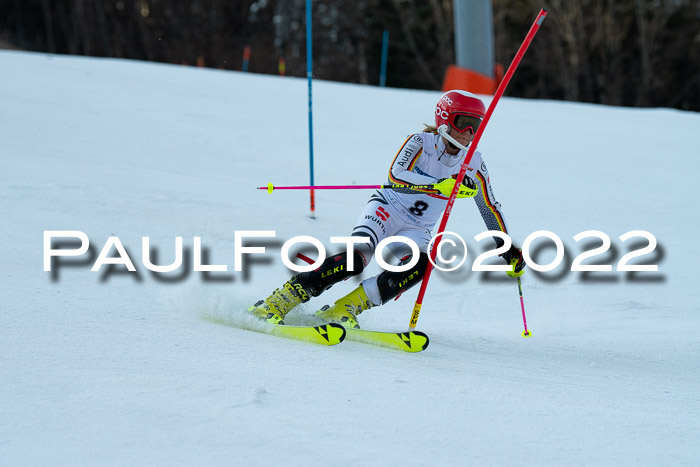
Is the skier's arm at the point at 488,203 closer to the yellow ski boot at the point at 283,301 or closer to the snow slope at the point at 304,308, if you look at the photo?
the snow slope at the point at 304,308

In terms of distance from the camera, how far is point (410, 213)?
421 centimetres

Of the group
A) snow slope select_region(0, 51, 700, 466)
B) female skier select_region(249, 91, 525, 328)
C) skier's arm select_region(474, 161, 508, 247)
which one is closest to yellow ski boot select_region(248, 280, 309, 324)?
female skier select_region(249, 91, 525, 328)

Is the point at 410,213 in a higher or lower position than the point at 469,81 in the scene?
lower

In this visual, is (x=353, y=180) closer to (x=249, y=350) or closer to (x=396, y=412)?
(x=249, y=350)

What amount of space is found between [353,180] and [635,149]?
3962mm

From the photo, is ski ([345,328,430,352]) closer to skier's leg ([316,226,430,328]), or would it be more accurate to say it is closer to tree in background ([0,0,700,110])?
skier's leg ([316,226,430,328])

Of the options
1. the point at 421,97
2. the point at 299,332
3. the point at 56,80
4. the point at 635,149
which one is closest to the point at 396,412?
the point at 299,332

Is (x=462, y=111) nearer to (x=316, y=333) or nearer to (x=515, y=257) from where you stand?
(x=515, y=257)

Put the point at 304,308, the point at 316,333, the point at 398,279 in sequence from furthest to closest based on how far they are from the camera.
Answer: the point at 304,308 < the point at 398,279 < the point at 316,333

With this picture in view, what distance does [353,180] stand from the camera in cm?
809

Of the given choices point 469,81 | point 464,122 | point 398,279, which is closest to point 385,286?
point 398,279

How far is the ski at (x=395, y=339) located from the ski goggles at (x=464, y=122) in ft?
A: 3.42

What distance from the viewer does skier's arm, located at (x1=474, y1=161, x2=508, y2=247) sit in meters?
4.11

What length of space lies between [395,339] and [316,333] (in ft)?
1.28
